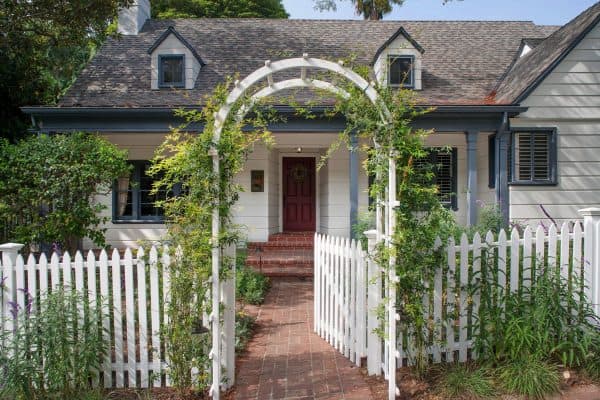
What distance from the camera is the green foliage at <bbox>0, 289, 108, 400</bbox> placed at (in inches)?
143

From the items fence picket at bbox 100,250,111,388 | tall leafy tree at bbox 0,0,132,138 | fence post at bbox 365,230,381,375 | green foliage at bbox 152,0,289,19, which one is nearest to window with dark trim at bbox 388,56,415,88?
tall leafy tree at bbox 0,0,132,138

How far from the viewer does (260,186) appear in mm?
11383

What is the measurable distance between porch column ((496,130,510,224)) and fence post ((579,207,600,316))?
5054 mm

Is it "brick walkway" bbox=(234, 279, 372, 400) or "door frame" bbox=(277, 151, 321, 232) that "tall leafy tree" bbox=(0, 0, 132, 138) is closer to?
"door frame" bbox=(277, 151, 321, 232)

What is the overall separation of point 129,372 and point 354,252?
2.34 metres

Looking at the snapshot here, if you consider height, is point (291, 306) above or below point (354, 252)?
below

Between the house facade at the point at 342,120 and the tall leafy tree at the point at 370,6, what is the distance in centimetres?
875

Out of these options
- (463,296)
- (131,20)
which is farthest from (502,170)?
(131,20)

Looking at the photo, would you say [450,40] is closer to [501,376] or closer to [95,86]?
[95,86]

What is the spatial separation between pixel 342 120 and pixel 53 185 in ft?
18.9

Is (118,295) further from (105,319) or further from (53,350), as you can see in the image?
(53,350)

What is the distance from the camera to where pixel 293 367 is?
452 centimetres

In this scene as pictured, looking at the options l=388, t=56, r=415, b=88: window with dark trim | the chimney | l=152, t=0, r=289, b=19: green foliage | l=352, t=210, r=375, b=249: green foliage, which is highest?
l=152, t=0, r=289, b=19: green foliage

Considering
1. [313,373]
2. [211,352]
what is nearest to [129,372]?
[211,352]
